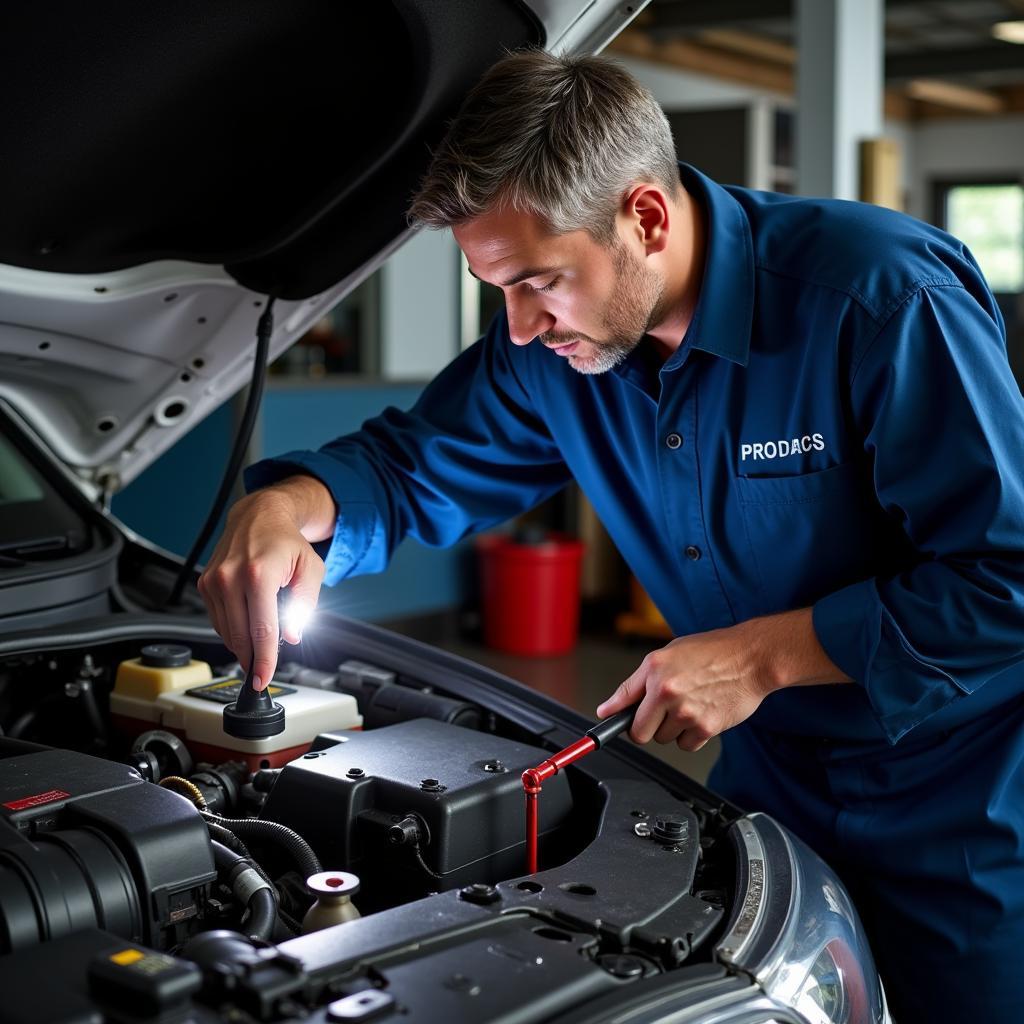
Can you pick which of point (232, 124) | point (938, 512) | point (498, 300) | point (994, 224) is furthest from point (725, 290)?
point (994, 224)

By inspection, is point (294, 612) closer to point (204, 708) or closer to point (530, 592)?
point (204, 708)

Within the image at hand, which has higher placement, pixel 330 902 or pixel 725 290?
pixel 725 290

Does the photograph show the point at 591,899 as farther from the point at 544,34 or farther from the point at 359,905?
the point at 544,34

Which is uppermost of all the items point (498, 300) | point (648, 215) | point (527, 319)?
point (498, 300)

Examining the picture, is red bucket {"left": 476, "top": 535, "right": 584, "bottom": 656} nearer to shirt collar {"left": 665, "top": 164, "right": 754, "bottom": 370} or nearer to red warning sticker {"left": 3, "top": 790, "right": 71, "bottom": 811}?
shirt collar {"left": 665, "top": 164, "right": 754, "bottom": 370}

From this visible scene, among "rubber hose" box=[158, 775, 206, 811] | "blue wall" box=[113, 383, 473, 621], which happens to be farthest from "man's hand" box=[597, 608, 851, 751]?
"blue wall" box=[113, 383, 473, 621]

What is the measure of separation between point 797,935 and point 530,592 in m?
4.07

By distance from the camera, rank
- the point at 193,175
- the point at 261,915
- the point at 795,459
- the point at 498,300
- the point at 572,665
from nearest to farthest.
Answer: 1. the point at 261,915
2. the point at 795,459
3. the point at 193,175
4. the point at 572,665
5. the point at 498,300

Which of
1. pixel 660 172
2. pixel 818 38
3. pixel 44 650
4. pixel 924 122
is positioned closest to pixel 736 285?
pixel 660 172

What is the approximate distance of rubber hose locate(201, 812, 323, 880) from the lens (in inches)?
45.7

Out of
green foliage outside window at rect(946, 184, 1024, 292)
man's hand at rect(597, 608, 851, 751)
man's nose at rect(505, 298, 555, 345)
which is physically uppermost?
green foliage outside window at rect(946, 184, 1024, 292)

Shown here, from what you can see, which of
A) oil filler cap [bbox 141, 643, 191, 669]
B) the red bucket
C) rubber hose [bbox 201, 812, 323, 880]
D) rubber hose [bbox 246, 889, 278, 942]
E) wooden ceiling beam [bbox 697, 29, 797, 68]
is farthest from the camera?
wooden ceiling beam [bbox 697, 29, 797, 68]

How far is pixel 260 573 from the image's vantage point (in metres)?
1.34

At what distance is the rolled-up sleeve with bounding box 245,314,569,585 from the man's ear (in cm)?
29
